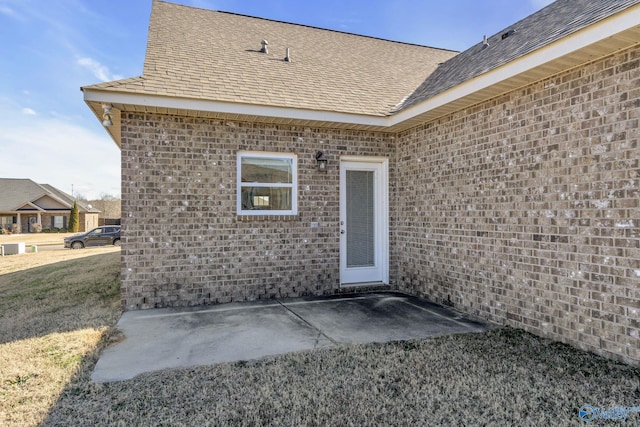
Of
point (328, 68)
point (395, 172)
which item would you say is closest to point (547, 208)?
point (395, 172)

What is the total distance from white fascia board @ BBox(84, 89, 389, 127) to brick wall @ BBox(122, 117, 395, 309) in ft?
1.44

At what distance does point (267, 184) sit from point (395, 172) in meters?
2.57

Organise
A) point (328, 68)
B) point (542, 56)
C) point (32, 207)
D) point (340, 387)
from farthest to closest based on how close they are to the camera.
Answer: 1. point (32, 207)
2. point (328, 68)
3. point (542, 56)
4. point (340, 387)

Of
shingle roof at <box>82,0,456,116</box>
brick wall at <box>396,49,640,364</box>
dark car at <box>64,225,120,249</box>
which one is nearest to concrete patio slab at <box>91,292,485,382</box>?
brick wall at <box>396,49,640,364</box>

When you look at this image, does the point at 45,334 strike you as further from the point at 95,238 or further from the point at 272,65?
the point at 95,238

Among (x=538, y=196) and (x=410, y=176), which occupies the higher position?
(x=410, y=176)

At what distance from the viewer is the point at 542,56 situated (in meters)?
3.97

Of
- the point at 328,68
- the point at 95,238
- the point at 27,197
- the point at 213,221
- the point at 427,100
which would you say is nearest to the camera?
the point at 427,100

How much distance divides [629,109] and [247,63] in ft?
20.1

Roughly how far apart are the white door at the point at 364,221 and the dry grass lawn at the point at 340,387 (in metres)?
2.91

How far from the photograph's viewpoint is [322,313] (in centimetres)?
544

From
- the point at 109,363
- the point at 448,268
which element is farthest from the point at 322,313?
the point at 109,363

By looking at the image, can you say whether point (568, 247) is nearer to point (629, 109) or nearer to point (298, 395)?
point (629, 109)

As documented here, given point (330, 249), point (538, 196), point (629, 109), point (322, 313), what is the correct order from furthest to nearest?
point (330, 249), point (322, 313), point (538, 196), point (629, 109)
